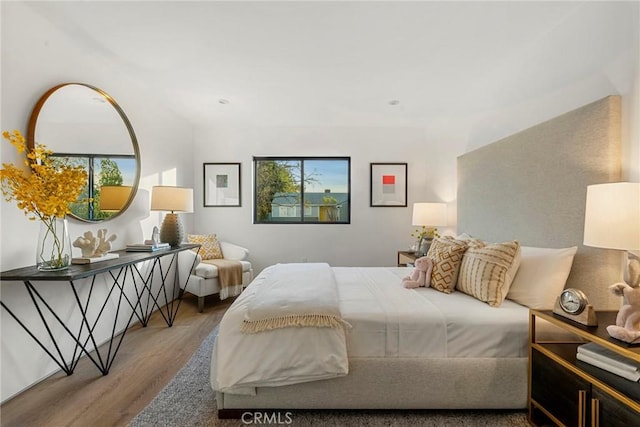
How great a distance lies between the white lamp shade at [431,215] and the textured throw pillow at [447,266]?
1375 millimetres

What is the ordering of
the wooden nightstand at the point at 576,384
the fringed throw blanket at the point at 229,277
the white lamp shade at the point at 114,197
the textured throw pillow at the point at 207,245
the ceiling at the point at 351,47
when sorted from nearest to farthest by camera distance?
the wooden nightstand at the point at 576,384 → the ceiling at the point at 351,47 → the white lamp shade at the point at 114,197 → the fringed throw blanket at the point at 229,277 → the textured throw pillow at the point at 207,245

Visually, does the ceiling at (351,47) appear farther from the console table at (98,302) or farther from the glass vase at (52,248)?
the console table at (98,302)

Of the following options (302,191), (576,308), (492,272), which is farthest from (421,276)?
(302,191)

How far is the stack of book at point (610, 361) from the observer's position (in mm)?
1168

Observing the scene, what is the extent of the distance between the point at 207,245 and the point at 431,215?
303cm

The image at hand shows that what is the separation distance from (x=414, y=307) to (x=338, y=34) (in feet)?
6.60

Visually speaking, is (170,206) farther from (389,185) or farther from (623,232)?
(623,232)

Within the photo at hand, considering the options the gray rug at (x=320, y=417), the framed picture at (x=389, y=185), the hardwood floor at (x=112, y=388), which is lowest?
the hardwood floor at (x=112, y=388)

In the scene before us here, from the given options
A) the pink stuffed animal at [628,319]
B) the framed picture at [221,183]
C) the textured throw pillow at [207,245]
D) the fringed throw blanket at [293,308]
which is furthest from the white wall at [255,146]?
the fringed throw blanket at [293,308]

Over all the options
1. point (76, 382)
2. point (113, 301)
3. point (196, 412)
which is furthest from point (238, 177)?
point (196, 412)

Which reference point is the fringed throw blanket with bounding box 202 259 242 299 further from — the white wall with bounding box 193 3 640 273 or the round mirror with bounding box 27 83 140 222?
the round mirror with bounding box 27 83 140 222

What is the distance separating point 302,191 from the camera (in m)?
4.61

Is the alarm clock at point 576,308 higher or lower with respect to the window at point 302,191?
lower

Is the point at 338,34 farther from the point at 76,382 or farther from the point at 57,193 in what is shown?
the point at 76,382
